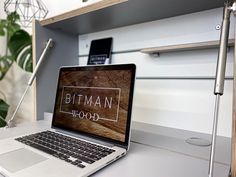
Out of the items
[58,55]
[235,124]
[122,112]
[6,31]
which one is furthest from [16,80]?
[235,124]

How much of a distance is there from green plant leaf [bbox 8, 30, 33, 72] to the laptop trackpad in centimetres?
90

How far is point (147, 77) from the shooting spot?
904mm

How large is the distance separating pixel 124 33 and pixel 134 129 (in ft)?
1.57

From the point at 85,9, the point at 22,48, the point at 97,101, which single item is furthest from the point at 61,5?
the point at 97,101

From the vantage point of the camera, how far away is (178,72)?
2.64 feet

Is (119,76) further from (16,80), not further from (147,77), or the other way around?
(16,80)

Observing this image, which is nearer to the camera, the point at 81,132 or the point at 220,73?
the point at 220,73

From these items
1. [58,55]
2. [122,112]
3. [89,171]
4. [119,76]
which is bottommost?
[89,171]

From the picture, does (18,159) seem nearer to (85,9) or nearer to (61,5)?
(85,9)

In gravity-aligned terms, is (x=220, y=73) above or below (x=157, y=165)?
above

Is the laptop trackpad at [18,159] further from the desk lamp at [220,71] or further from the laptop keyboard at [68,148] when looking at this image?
the desk lamp at [220,71]

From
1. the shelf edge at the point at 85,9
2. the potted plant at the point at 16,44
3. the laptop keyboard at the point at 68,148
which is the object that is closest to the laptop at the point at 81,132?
the laptop keyboard at the point at 68,148

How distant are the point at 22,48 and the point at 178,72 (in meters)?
1.10

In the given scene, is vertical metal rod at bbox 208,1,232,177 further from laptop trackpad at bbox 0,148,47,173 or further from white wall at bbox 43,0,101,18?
white wall at bbox 43,0,101,18
